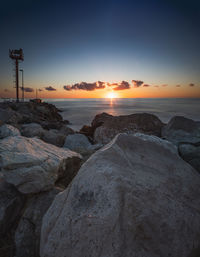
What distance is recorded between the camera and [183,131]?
15.3 ft

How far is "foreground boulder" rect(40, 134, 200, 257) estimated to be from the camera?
51.5 inches

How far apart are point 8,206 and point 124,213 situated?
1865 millimetres

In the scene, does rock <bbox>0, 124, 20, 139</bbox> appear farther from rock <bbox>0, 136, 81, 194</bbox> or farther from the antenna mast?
the antenna mast

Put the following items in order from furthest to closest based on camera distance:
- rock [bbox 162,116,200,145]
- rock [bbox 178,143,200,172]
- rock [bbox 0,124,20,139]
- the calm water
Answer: the calm water < rock [bbox 0,124,20,139] < rock [bbox 162,116,200,145] < rock [bbox 178,143,200,172]

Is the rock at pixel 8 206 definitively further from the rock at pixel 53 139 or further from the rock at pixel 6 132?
the rock at pixel 53 139

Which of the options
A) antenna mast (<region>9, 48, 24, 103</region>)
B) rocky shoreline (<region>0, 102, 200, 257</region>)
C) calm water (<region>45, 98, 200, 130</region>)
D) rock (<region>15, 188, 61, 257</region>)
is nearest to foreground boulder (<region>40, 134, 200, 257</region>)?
rocky shoreline (<region>0, 102, 200, 257</region>)

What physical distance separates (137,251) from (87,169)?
36.8 inches

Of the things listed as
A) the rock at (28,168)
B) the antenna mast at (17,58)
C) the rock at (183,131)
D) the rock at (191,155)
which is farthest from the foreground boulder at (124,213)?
the antenna mast at (17,58)

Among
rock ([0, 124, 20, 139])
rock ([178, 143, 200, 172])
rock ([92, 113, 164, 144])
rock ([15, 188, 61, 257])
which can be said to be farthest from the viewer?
rock ([92, 113, 164, 144])

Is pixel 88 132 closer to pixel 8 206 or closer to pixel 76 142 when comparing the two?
pixel 76 142

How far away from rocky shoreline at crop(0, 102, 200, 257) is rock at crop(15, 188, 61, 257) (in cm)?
1

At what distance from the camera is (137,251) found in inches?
49.8

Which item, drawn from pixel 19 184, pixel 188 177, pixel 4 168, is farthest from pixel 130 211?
pixel 4 168

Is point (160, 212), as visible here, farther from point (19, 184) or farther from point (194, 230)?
point (19, 184)
